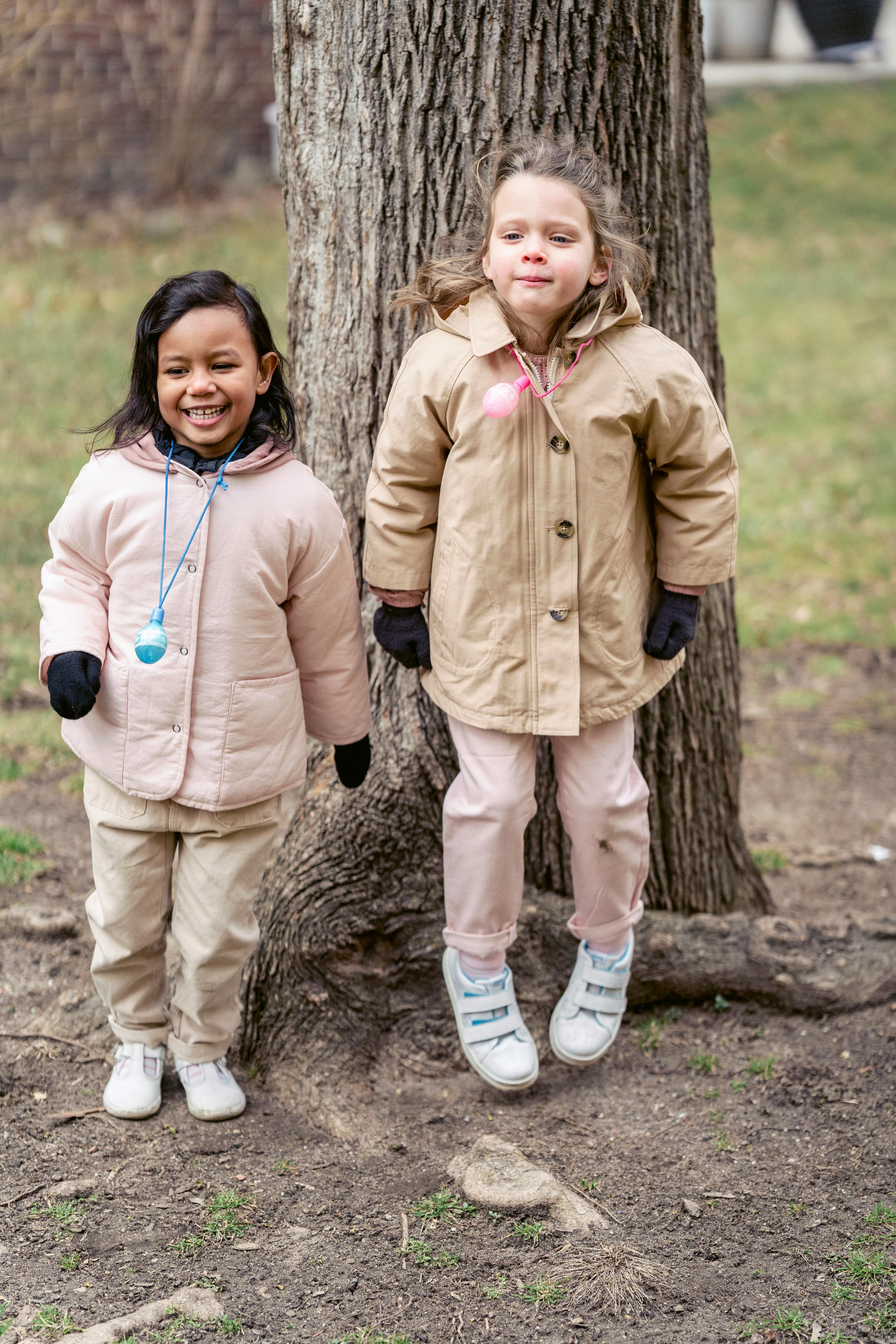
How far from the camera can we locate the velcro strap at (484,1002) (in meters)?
2.91

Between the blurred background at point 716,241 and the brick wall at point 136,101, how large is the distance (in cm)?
2

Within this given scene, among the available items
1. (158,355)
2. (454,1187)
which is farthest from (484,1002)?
(158,355)

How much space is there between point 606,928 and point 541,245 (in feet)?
4.71

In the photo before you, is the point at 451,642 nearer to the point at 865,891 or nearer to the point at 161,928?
the point at 161,928

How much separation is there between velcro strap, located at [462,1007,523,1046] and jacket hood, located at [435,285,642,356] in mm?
1410

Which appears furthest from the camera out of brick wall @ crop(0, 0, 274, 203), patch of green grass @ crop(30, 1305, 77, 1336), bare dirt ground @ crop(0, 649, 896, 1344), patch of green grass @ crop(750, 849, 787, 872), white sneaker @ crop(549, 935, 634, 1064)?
brick wall @ crop(0, 0, 274, 203)

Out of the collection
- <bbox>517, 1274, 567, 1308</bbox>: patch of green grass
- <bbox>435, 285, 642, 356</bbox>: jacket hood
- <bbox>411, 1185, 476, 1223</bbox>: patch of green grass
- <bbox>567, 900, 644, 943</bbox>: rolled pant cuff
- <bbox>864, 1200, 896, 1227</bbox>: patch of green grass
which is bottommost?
<bbox>864, 1200, 896, 1227</bbox>: patch of green grass

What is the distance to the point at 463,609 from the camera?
2.70 metres

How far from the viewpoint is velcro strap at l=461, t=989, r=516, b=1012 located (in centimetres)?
291

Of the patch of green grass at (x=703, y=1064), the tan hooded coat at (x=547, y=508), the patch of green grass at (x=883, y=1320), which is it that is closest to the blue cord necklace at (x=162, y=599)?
the tan hooded coat at (x=547, y=508)

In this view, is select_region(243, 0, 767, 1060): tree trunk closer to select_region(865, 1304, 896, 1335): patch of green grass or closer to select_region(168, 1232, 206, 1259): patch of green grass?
select_region(168, 1232, 206, 1259): patch of green grass

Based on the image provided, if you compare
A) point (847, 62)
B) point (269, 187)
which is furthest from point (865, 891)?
point (847, 62)

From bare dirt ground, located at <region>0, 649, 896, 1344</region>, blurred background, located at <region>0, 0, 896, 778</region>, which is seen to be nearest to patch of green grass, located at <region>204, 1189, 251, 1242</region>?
bare dirt ground, located at <region>0, 649, 896, 1344</region>

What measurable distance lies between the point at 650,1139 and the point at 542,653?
112 centimetres
